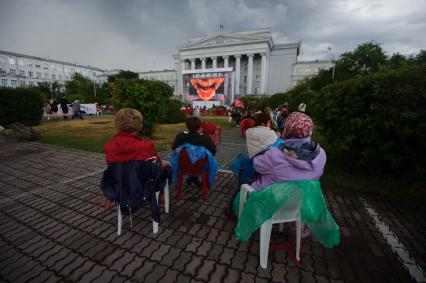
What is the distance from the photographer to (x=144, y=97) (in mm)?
8445

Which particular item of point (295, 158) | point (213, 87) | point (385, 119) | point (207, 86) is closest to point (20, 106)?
point (295, 158)

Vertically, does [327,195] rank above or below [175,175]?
below

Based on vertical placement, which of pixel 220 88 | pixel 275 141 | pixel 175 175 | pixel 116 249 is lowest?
pixel 116 249

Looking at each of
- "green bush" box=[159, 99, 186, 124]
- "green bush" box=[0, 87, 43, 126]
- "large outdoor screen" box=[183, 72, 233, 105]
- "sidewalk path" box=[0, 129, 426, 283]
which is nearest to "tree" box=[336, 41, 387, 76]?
"large outdoor screen" box=[183, 72, 233, 105]

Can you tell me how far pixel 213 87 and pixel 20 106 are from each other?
30.4 metres

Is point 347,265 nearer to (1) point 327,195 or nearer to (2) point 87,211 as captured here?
(1) point 327,195

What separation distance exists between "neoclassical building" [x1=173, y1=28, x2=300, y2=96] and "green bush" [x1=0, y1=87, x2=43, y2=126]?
53.1 m

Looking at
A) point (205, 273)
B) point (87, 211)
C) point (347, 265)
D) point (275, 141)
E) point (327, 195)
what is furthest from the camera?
point (327, 195)

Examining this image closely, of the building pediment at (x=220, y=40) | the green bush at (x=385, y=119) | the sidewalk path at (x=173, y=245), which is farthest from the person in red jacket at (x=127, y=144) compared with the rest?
the building pediment at (x=220, y=40)

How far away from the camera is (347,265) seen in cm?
224

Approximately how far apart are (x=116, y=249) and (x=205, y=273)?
1177 mm

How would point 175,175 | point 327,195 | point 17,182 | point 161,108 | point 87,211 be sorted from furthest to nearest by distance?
point 161,108
point 17,182
point 327,195
point 175,175
point 87,211

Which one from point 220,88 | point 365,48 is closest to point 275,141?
point 220,88

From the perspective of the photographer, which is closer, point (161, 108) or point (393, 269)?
point (393, 269)
